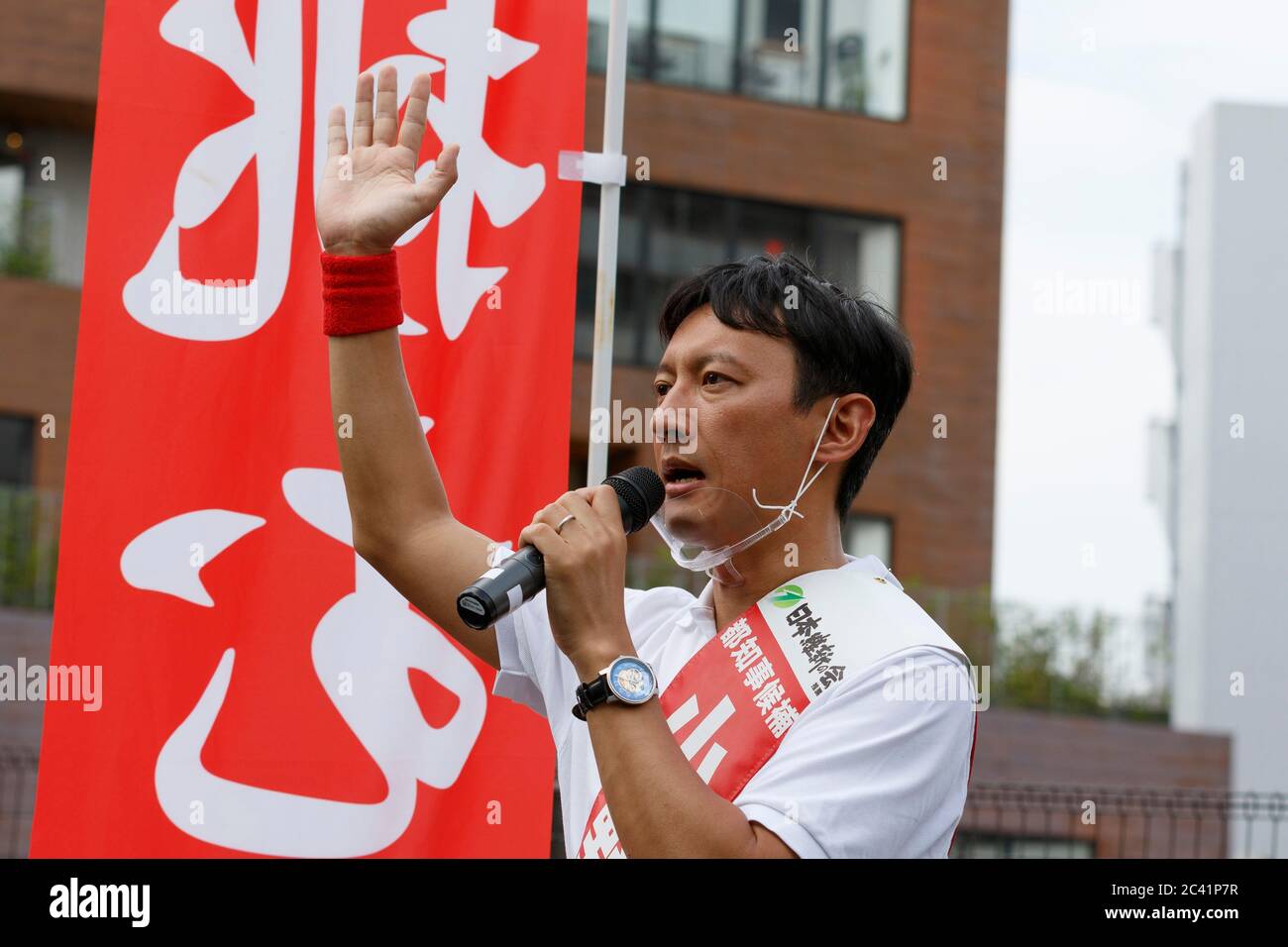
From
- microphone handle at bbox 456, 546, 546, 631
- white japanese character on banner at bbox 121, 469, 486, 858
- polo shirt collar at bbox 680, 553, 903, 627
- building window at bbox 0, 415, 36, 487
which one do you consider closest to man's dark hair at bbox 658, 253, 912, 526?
polo shirt collar at bbox 680, 553, 903, 627

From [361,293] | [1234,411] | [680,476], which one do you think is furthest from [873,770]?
[1234,411]

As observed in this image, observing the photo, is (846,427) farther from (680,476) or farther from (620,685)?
(620,685)

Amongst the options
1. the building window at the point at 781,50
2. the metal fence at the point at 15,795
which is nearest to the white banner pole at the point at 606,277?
the metal fence at the point at 15,795

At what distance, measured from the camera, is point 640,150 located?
16234mm

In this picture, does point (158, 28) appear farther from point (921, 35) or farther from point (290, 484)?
point (921, 35)

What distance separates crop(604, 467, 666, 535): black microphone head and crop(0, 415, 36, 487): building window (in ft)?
43.5

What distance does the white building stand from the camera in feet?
66.1

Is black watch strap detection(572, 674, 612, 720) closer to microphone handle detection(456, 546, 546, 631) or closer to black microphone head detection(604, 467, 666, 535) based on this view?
microphone handle detection(456, 546, 546, 631)

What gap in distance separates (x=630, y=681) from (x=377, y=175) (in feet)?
3.67

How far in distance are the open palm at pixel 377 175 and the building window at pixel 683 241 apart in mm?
13063

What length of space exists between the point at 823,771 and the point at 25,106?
577 inches

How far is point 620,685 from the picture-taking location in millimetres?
2371
